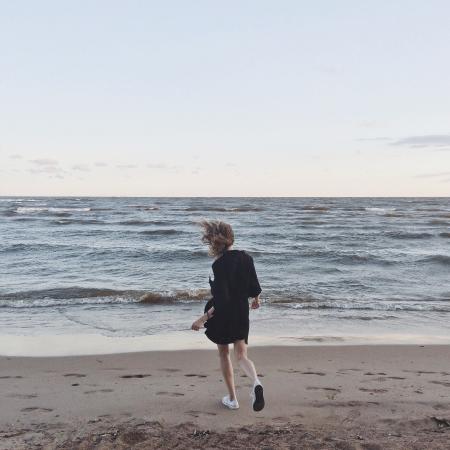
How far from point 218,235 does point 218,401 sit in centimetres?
151

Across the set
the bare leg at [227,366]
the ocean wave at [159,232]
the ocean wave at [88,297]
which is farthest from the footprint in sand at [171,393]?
the ocean wave at [159,232]

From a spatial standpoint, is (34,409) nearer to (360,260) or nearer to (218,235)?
(218,235)

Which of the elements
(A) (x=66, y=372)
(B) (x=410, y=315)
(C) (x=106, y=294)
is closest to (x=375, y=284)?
(B) (x=410, y=315)

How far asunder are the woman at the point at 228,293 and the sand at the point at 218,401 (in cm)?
47

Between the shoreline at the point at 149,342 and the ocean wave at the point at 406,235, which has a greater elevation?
the ocean wave at the point at 406,235

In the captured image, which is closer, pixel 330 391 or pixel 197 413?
pixel 197 413

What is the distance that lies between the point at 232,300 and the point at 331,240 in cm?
1853

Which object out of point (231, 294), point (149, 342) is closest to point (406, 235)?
point (149, 342)

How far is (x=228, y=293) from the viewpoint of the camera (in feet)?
12.3

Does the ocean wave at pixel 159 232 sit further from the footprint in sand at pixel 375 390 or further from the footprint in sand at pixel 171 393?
the footprint in sand at pixel 375 390

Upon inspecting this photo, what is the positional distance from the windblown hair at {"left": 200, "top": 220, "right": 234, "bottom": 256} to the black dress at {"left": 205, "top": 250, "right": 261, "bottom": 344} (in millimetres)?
65

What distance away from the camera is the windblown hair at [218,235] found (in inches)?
149

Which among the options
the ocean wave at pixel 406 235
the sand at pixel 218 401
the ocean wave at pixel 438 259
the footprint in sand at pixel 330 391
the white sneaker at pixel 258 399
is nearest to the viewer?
the sand at pixel 218 401

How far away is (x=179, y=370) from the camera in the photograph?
513 centimetres
